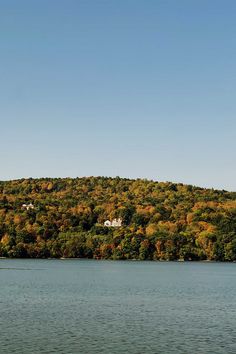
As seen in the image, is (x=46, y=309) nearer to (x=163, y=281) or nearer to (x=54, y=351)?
(x=54, y=351)

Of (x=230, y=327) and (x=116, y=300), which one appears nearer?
(x=230, y=327)

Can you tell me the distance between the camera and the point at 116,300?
83.0 m

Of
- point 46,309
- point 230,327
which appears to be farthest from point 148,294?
point 230,327

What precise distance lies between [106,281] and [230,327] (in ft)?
204

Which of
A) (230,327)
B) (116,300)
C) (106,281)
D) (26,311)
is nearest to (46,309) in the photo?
(26,311)

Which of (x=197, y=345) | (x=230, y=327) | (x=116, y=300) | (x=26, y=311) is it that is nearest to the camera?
(x=197, y=345)

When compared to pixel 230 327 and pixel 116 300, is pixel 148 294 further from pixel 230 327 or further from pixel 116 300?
pixel 230 327

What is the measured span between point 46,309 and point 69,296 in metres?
16.8

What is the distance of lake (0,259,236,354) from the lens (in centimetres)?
4997

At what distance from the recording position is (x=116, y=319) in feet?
211

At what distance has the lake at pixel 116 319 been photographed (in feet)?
164

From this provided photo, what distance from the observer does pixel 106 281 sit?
12056cm

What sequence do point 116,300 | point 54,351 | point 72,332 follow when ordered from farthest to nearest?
point 116,300 < point 72,332 < point 54,351

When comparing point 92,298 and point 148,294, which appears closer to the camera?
point 92,298
